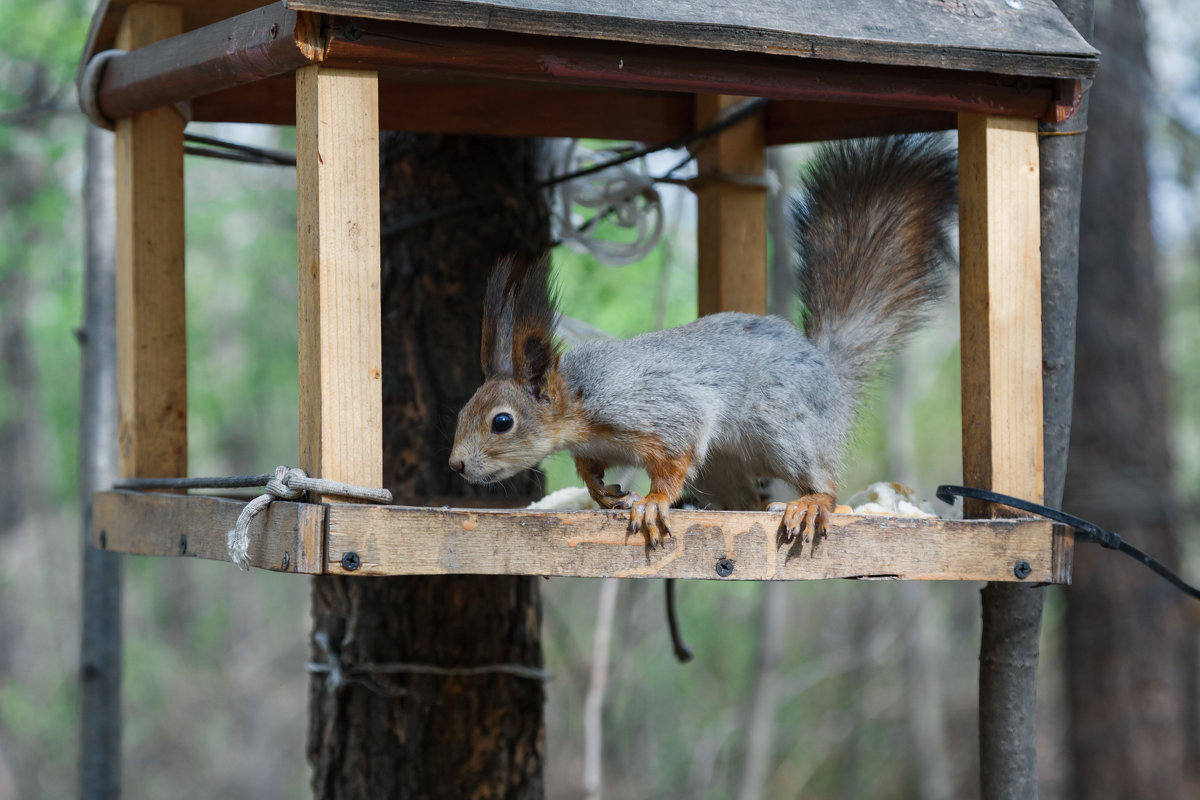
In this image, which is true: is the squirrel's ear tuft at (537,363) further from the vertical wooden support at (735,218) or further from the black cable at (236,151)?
the black cable at (236,151)

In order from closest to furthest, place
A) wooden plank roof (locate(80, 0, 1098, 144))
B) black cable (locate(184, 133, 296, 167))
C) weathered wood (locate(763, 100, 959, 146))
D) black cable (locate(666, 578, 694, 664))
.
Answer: wooden plank roof (locate(80, 0, 1098, 144)), weathered wood (locate(763, 100, 959, 146)), black cable (locate(184, 133, 296, 167)), black cable (locate(666, 578, 694, 664))

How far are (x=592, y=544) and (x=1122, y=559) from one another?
12.5 ft

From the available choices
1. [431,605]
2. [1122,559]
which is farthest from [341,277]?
[1122,559]

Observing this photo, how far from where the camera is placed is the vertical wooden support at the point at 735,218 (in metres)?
2.58

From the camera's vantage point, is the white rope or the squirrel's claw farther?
the squirrel's claw

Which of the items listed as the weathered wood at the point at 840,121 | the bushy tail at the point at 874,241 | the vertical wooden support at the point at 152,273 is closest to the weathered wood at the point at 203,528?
the vertical wooden support at the point at 152,273

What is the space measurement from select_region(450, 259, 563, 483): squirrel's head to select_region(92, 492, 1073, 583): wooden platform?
1.09ft

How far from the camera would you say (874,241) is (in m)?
2.24

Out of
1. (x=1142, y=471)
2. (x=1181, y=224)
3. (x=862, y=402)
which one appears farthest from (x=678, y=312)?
(x=1181, y=224)

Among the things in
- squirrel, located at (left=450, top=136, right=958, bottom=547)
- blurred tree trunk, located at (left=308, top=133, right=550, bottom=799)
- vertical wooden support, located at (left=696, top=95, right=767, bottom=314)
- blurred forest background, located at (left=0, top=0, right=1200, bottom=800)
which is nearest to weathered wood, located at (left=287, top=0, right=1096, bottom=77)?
squirrel, located at (left=450, top=136, right=958, bottom=547)

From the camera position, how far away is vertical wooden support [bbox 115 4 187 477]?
2.19m

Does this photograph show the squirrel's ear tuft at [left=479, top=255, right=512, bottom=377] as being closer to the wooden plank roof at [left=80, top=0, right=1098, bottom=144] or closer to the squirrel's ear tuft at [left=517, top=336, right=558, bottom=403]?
the squirrel's ear tuft at [left=517, top=336, right=558, bottom=403]

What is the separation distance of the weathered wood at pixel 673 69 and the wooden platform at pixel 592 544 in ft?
1.94

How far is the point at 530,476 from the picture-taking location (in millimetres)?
Answer: 2725
